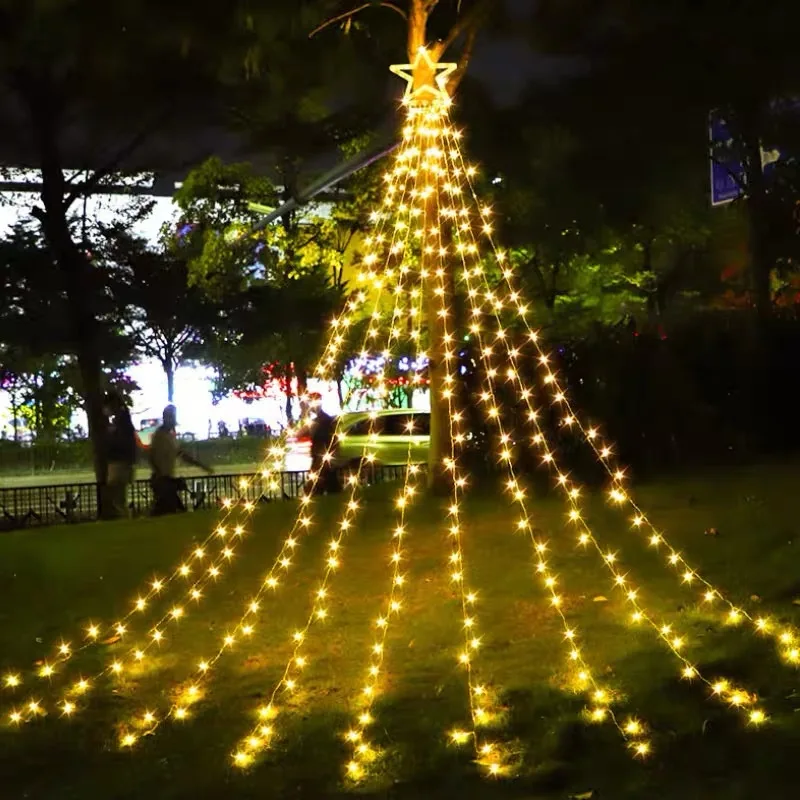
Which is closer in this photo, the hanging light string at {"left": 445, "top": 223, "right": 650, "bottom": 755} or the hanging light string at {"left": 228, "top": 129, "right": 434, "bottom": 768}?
the hanging light string at {"left": 445, "top": 223, "right": 650, "bottom": 755}

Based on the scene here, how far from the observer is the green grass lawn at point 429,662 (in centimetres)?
486

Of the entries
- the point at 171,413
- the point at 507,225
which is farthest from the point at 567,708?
the point at 507,225

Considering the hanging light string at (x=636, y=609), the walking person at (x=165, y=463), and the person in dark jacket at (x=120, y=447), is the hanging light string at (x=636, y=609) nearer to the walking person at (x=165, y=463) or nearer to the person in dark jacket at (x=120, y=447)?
the walking person at (x=165, y=463)

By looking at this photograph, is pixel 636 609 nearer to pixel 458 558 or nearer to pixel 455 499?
pixel 458 558

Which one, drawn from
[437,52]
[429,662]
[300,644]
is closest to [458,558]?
[429,662]

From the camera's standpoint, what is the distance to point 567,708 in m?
5.55

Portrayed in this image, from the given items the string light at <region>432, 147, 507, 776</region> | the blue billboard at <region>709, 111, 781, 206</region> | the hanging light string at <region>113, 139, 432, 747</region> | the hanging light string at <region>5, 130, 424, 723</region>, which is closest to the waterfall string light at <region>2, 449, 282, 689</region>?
the hanging light string at <region>5, 130, 424, 723</region>

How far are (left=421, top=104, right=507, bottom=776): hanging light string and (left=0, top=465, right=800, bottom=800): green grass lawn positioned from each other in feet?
0.26

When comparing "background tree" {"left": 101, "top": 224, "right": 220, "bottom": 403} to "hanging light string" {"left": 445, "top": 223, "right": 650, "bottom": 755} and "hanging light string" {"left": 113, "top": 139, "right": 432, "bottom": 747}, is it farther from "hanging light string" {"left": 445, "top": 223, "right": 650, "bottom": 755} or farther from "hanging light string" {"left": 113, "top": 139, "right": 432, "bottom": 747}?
"hanging light string" {"left": 445, "top": 223, "right": 650, "bottom": 755}

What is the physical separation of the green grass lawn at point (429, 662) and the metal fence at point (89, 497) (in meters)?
6.31

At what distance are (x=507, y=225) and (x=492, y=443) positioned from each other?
8399 mm

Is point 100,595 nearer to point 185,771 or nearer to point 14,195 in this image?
point 185,771

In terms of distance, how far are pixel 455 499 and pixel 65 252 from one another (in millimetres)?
11831

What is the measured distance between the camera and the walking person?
1327 centimetres
